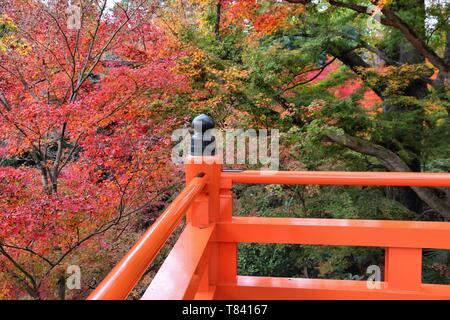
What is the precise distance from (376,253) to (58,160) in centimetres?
565

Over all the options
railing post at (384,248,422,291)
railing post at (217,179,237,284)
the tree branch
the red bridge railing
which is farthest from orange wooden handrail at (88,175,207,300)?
the tree branch

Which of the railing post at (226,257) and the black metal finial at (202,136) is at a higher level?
the black metal finial at (202,136)

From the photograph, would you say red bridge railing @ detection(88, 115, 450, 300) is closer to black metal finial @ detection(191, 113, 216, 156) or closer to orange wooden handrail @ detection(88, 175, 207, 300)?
black metal finial @ detection(191, 113, 216, 156)

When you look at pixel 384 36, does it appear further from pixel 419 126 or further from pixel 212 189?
pixel 212 189

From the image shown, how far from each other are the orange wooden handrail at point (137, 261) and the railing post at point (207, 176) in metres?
0.51

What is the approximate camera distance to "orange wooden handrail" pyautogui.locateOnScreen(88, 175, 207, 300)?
2.57 feet

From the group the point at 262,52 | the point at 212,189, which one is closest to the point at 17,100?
the point at 262,52

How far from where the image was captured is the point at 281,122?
22.2 feet

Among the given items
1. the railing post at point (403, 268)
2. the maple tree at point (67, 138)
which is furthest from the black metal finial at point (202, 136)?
the maple tree at point (67, 138)

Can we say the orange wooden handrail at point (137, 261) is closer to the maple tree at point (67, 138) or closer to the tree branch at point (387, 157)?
the maple tree at point (67, 138)

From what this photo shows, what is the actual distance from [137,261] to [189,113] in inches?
235

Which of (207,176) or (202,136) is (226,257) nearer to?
(207,176)

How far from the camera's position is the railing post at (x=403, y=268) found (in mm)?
1952

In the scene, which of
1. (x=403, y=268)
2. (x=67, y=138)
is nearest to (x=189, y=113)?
(x=67, y=138)
